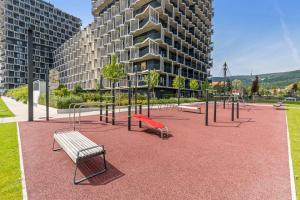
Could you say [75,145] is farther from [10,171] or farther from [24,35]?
[24,35]

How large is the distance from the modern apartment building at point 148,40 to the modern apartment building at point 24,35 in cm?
3468

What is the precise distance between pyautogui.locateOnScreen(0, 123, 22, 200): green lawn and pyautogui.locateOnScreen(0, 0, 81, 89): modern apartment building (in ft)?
308

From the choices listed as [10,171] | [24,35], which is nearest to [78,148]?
[10,171]

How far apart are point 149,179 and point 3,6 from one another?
4344 inches

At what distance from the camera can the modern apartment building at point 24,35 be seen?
79.4 meters

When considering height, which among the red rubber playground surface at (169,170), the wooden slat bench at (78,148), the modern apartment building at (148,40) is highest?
the modern apartment building at (148,40)

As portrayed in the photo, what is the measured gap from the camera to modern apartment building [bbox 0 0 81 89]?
7944 cm

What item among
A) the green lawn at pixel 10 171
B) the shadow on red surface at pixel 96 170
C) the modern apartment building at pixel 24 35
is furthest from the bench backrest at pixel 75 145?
the modern apartment building at pixel 24 35

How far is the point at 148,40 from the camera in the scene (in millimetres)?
36562

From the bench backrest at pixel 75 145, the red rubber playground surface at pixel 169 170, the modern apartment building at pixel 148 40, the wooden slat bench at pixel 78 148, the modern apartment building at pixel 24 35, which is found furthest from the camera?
the modern apartment building at pixel 24 35

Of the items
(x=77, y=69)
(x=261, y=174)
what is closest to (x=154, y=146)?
(x=261, y=174)

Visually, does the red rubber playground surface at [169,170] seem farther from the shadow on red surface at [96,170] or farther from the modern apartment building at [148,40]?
the modern apartment building at [148,40]

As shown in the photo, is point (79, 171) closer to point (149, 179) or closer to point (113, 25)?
point (149, 179)

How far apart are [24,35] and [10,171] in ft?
345
